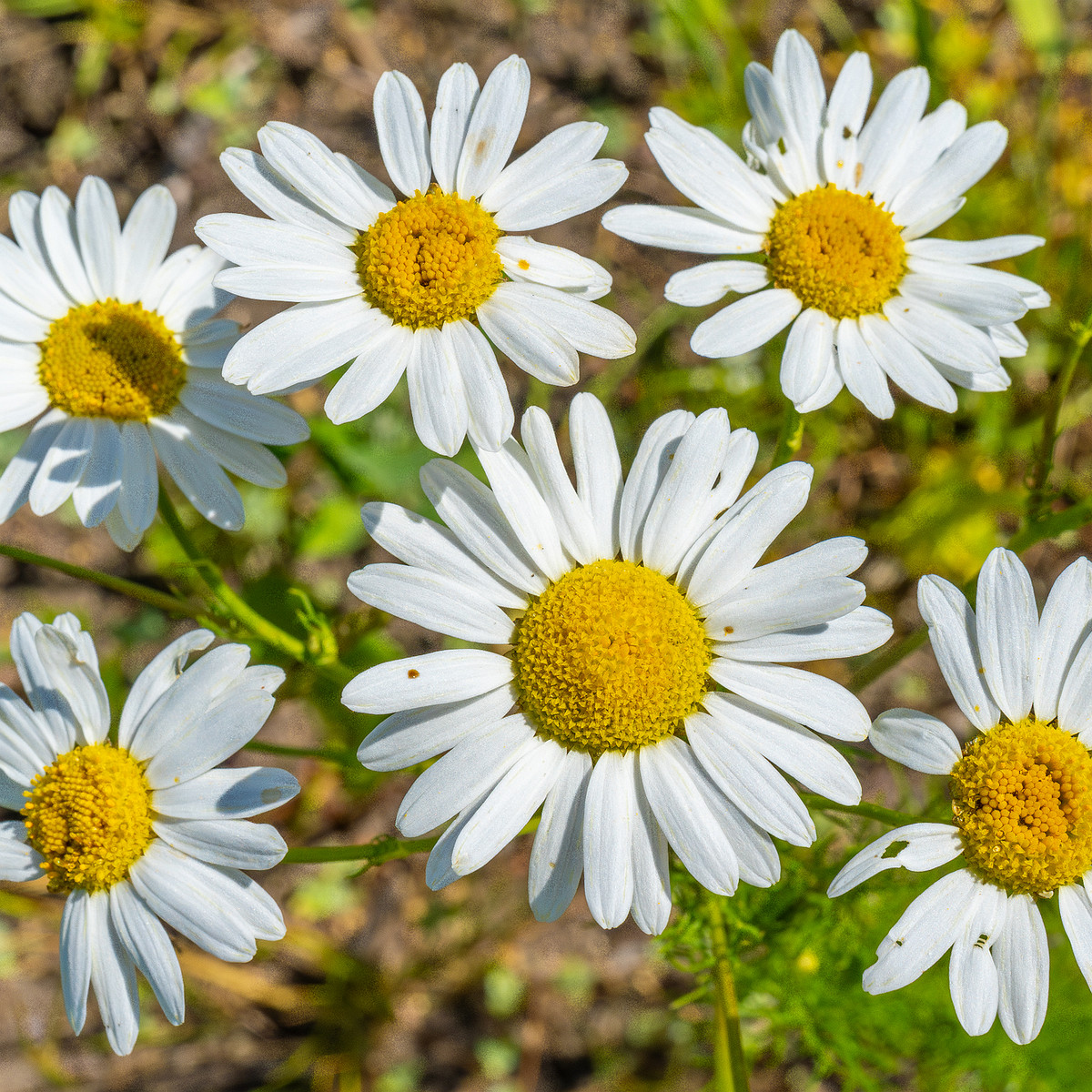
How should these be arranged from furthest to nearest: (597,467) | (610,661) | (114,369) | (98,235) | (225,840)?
(98,235)
(114,369)
(597,467)
(225,840)
(610,661)

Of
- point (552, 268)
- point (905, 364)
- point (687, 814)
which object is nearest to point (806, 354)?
point (905, 364)

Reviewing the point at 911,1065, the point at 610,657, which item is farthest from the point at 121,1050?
the point at 911,1065

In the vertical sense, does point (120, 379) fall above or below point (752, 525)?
above

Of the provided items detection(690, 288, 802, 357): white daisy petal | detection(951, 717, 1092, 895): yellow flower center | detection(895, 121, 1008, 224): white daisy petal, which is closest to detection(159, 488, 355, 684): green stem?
detection(690, 288, 802, 357): white daisy petal

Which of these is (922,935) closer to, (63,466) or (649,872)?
(649,872)

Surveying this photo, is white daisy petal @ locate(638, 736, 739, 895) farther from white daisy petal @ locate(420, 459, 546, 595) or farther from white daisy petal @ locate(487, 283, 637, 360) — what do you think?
white daisy petal @ locate(487, 283, 637, 360)

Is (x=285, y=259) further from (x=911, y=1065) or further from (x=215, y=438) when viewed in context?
(x=911, y=1065)
